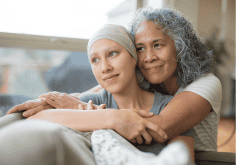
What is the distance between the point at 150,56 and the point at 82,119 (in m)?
0.53

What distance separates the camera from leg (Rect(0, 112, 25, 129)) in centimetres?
75

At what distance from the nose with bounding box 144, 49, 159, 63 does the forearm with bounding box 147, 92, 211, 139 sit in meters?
0.25

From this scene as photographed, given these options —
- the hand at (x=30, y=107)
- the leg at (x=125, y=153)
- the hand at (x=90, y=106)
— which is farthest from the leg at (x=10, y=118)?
the leg at (x=125, y=153)

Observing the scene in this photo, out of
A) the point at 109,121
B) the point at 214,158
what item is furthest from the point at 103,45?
the point at 214,158

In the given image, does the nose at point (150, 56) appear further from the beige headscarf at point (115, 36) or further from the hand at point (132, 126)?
the hand at point (132, 126)

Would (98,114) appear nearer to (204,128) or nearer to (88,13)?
(204,128)

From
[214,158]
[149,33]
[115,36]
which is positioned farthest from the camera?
[149,33]

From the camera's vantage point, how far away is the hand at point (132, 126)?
73cm

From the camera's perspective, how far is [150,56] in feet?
3.46

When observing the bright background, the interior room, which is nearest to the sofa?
the interior room

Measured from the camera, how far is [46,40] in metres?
1.61

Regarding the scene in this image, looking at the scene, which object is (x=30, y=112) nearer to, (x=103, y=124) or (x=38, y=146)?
(x=103, y=124)

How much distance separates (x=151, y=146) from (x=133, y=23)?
0.75 meters

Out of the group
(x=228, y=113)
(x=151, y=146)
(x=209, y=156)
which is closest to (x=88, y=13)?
(x=151, y=146)
